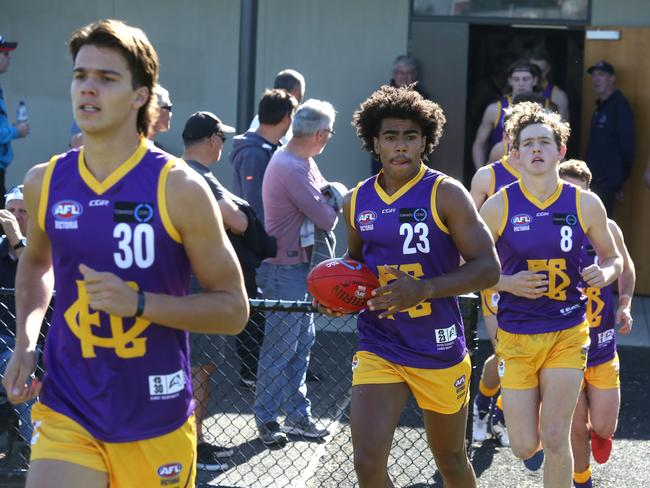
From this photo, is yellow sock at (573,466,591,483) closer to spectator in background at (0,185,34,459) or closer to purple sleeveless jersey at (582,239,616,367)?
purple sleeveless jersey at (582,239,616,367)

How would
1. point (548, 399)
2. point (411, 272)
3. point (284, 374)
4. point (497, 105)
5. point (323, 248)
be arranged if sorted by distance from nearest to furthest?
point (411, 272) < point (548, 399) < point (284, 374) < point (323, 248) < point (497, 105)

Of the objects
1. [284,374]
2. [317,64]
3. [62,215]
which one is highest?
[317,64]

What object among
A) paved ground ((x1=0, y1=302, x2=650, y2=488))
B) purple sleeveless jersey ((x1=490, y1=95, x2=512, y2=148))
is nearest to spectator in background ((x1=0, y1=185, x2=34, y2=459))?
paved ground ((x1=0, y1=302, x2=650, y2=488))

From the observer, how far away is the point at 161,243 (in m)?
3.51

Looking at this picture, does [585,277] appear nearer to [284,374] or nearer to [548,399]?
[548,399]

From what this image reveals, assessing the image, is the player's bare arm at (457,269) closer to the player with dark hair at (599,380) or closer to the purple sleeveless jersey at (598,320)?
the purple sleeveless jersey at (598,320)

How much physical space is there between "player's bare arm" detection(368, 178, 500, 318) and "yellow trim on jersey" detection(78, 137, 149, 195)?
4.05ft

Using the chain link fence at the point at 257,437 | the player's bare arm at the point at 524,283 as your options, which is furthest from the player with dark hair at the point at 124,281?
the player's bare arm at the point at 524,283

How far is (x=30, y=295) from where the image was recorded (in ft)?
12.5

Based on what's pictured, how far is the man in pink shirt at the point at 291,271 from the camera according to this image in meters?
6.63

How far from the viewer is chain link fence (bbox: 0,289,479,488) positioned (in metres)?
5.89

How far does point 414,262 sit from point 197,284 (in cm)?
185

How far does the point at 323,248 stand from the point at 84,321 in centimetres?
380

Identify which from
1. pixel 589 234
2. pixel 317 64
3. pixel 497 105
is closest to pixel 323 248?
pixel 589 234
